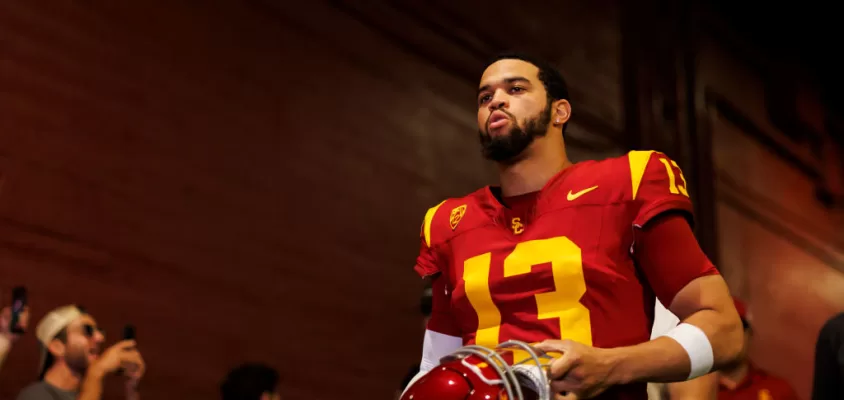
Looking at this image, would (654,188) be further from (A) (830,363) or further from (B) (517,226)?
(A) (830,363)

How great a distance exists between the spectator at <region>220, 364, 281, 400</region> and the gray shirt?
2.74 ft

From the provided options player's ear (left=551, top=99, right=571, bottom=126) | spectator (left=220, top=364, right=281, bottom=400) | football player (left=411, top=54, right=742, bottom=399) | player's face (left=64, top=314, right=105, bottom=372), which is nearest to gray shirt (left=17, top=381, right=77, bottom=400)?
player's face (left=64, top=314, right=105, bottom=372)

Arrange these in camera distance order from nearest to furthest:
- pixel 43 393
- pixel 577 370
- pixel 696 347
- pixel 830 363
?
pixel 577 370
pixel 696 347
pixel 830 363
pixel 43 393

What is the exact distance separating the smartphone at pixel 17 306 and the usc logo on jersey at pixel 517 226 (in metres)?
2.36

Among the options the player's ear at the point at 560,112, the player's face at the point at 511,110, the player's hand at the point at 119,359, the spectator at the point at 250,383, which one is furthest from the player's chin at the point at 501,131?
the spectator at the point at 250,383

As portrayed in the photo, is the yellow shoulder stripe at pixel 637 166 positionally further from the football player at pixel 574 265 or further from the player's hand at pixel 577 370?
the player's hand at pixel 577 370

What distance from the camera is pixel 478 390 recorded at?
1.63m

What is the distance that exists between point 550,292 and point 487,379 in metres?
0.33

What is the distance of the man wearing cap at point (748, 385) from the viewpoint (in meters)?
3.90

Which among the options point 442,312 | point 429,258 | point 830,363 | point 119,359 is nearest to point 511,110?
point 429,258

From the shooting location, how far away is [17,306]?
362 centimetres

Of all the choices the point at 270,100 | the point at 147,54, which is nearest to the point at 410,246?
the point at 270,100

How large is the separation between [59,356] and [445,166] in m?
2.90

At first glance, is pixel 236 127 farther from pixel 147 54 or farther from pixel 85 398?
pixel 85 398
